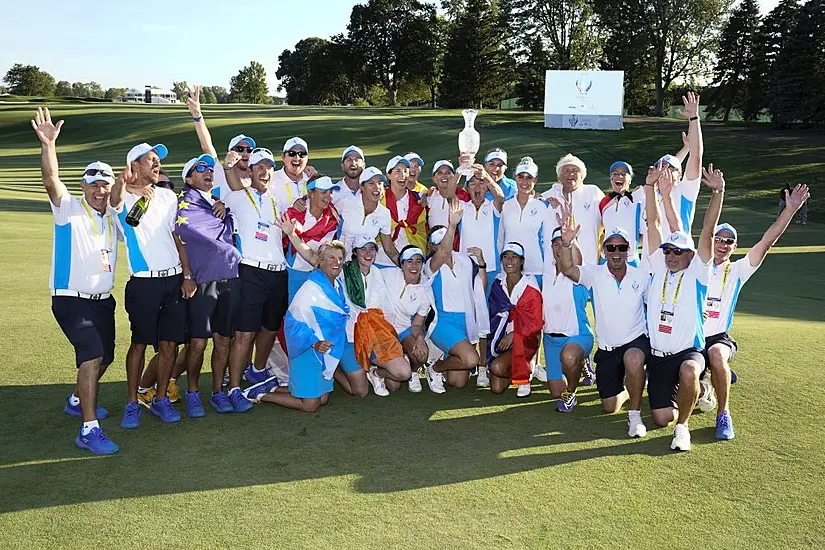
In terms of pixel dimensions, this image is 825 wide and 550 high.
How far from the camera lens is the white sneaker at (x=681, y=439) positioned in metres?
5.70

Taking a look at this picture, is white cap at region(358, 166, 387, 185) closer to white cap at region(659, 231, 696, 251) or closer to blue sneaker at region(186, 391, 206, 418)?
blue sneaker at region(186, 391, 206, 418)

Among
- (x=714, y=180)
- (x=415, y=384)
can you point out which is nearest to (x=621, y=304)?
(x=714, y=180)

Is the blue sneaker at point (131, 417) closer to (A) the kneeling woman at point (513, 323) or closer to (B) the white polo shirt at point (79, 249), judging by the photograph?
(B) the white polo shirt at point (79, 249)

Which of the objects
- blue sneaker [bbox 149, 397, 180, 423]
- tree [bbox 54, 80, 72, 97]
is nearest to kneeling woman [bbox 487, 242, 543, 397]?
blue sneaker [bbox 149, 397, 180, 423]

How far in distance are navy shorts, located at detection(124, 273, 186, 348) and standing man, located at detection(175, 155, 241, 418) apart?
0.16m

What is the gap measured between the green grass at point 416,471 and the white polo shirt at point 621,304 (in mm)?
732

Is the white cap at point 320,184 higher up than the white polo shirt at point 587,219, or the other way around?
the white cap at point 320,184

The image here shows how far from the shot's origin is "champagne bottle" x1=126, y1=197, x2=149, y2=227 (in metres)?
5.80

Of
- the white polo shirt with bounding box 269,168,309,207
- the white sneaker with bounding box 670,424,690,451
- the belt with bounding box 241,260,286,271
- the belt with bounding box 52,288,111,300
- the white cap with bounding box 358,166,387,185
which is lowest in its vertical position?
the white sneaker with bounding box 670,424,690,451

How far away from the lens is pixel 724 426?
5945mm

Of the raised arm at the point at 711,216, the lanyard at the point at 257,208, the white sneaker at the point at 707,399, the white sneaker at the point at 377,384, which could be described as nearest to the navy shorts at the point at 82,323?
the lanyard at the point at 257,208

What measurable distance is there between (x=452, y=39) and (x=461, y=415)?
203 ft

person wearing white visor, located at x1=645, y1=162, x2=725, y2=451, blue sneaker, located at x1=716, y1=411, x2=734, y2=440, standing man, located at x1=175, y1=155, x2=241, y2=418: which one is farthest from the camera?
standing man, located at x1=175, y1=155, x2=241, y2=418

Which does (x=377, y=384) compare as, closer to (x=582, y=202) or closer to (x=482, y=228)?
(x=482, y=228)
